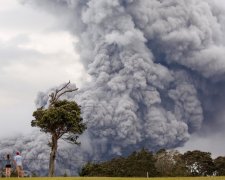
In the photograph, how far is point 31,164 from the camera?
198 metres

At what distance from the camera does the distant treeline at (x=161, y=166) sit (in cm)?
9394

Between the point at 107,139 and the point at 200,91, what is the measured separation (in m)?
38.9

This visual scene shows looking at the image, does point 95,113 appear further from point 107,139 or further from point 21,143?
point 21,143

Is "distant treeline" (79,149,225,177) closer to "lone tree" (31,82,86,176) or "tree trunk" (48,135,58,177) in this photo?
"lone tree" (31,82,86,176)

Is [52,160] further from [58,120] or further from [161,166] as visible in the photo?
[161,166]

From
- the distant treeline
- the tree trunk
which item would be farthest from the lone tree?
the distant treeline

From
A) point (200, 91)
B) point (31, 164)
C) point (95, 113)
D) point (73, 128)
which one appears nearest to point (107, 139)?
point (95, 113)

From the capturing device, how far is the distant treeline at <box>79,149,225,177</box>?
93.9 meters

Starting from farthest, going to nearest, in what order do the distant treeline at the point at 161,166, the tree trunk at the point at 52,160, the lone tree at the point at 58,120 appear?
the distant treeline at the point at 161,166
the lone tree at the point at 58,120
the tree trunk at the point at 52,160

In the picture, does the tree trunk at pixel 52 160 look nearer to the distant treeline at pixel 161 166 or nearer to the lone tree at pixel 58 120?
the lone tree at pixel 58 120

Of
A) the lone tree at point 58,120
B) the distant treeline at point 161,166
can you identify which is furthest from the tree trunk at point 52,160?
the distant treeline at point 161,166

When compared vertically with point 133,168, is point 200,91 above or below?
above

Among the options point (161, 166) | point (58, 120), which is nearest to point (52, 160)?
point (58, 120)

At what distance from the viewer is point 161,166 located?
94875mm
